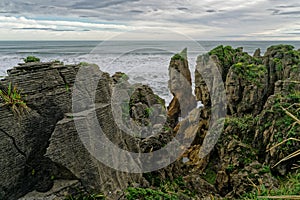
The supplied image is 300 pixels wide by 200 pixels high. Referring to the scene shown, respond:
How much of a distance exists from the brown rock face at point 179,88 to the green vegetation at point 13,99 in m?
20.0

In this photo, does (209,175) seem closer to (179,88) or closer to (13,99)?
(179,88)

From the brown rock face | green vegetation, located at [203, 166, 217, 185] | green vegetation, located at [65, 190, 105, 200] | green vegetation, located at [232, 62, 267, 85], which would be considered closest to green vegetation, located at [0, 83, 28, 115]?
green vegetation, located at [65, 190, 105, 200]

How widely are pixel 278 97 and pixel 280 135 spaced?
2.49 metres

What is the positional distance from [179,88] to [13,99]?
2128 centimetres

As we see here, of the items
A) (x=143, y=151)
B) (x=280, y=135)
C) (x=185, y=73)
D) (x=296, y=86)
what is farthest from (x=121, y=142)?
(x=185, y=73)

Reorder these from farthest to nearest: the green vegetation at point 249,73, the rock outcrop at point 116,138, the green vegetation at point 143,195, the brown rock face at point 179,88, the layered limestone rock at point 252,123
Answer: the brown rock face at point 179,88 < the green vegetation at point 249,73 < the layered limestone rock at point 252,123 < the green vegetation at point 143,195 < the rock outcrop at point 116,138

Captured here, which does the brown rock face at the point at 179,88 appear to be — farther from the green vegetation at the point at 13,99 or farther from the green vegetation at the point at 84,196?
the green vegetation at the point at 13,99

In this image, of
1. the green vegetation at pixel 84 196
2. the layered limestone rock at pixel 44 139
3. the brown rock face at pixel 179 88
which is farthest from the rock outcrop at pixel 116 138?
the brown rock face at pixel 179 88

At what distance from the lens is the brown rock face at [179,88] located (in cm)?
2705

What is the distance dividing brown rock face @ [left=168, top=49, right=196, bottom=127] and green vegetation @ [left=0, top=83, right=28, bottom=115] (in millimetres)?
19959

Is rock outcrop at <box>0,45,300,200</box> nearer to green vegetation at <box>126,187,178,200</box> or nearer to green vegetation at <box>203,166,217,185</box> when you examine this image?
green vegetation at <box>203,166,217,185</box>

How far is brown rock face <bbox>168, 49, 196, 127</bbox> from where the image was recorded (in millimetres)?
27047

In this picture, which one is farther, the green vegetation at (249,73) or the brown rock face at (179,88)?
the brown rock face at (179,88)

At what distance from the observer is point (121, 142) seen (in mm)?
9367
